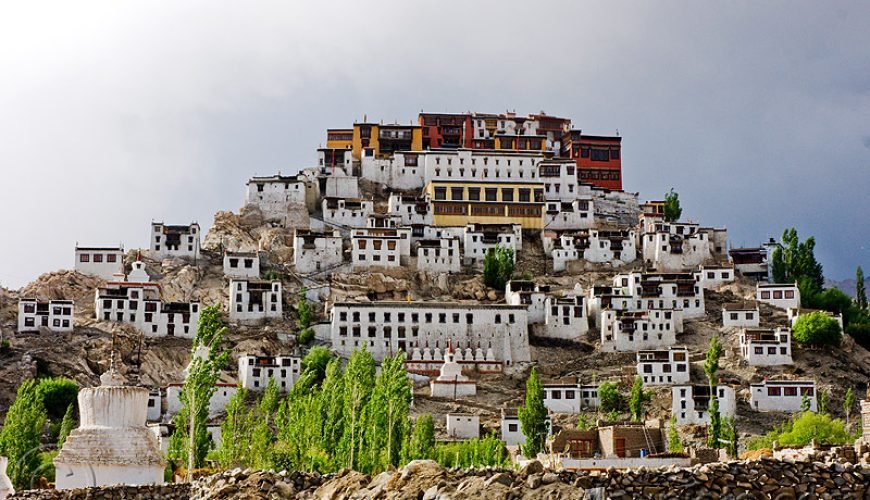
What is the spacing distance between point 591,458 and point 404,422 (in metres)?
9.35

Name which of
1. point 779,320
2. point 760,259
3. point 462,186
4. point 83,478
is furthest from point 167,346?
point 83,478

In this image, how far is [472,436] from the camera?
214 ft

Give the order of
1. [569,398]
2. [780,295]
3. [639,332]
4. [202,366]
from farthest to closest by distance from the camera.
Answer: [780,295], [639,332], [569,398], [202,366]

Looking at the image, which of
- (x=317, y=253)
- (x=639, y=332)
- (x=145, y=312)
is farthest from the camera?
→ (x=317, y=253)

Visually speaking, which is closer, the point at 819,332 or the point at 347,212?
the point at 819,332

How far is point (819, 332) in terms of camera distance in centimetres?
7631

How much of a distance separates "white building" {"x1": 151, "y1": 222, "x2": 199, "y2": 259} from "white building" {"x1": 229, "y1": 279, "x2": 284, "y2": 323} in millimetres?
8277

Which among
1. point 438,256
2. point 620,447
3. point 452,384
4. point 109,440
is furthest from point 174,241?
point 109,440

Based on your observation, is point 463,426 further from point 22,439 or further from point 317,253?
point 317,253

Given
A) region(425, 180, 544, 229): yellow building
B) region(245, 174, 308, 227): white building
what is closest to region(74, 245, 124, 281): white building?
region(245, 174, 308, 227): white building

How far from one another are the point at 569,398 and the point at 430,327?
38.8 feet

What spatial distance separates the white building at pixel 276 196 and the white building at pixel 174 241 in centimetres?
736

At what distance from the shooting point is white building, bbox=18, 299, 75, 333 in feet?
246

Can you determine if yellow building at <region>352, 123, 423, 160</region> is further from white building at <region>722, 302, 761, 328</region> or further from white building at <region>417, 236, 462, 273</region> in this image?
white building at <region>722, 302, 761, 328</region>
